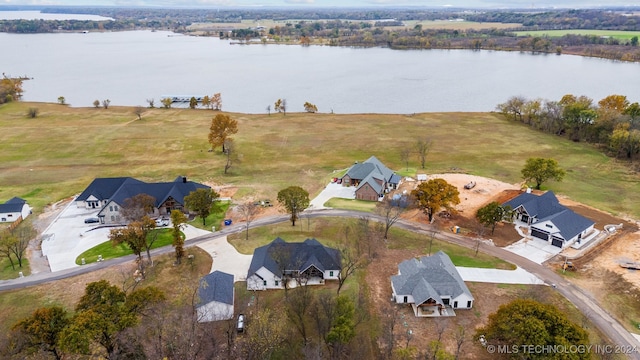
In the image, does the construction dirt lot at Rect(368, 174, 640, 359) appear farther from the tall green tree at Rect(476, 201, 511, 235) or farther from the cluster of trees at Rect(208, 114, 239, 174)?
the cluster of trees at Rect(208, 114, 239, 174)

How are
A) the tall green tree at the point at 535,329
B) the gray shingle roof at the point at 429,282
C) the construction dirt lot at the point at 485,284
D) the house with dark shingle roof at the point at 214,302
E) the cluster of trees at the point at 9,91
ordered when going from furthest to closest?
the cluster of trees at the point at 9,91 < the gray shingle roof at the point at 429,282 < the house with dark shingle roof at the point at 214,302 < the construction dirt lot at the point at 485,284 < the tall green tree at the point at 535,329

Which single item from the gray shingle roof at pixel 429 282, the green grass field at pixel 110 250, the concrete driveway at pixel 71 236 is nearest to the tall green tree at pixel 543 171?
the gray shingle roof at pixel 429 282

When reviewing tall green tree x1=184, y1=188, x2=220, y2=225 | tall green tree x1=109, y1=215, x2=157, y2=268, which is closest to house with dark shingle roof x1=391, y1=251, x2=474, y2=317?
tall green tree x1=109, y1=215, x2=157, y2=268

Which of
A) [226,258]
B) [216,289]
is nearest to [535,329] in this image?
[216,289]

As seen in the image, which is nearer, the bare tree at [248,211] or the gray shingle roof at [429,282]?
the gray shingle roof at [429,282]

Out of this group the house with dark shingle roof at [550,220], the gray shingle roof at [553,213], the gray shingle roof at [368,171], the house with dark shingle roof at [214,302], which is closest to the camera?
the house with dark shingle roof at [214,302]

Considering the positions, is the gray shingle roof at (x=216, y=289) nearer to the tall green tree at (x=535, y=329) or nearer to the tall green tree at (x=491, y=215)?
the tall green tree at (x=535, y=329)

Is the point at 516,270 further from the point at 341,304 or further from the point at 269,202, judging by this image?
the point at 269,202
